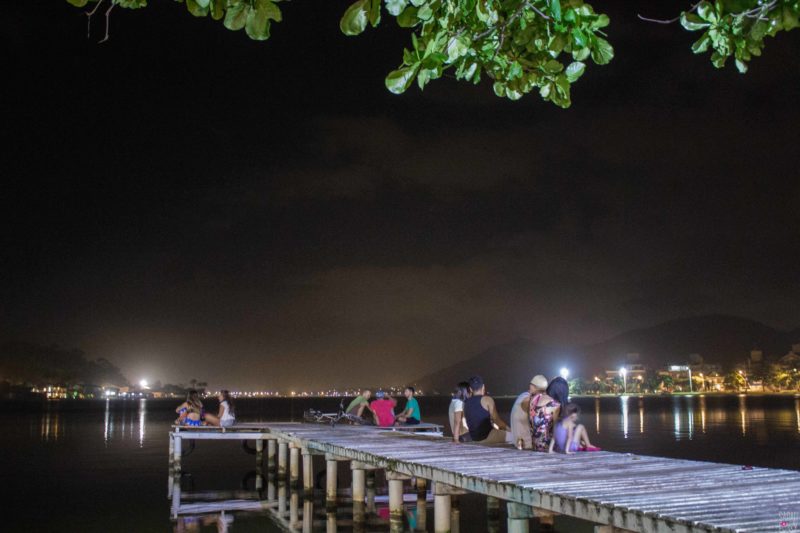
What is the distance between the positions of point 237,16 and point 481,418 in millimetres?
11716

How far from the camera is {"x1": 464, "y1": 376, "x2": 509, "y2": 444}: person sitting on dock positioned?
14.5 m

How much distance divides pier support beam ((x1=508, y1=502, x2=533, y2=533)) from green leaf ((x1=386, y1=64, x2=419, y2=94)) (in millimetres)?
5891

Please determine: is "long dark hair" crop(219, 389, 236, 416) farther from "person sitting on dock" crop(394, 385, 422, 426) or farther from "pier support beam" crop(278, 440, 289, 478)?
"person sitting on dock" crop(394, 385, 422, 426)

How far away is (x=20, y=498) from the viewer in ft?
76.3

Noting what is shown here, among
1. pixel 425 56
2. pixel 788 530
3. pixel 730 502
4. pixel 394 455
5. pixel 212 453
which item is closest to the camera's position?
pixel 425 56

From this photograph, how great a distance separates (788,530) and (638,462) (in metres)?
4.84

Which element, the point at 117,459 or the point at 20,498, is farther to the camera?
the point at 117,459

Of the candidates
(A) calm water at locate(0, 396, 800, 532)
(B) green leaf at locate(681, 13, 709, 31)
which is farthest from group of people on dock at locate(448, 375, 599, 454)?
(B) green leaf at locate(681, 13, 709, 31)

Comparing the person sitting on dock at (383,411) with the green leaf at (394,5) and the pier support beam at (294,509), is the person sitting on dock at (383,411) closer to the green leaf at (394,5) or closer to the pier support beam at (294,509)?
the pier support beam at (294,509)

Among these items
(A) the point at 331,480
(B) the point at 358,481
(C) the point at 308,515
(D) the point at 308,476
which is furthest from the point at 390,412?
(B) the point at 358,481

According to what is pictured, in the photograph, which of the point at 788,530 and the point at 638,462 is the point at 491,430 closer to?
the point at 638,462

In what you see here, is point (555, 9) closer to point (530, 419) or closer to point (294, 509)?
point (530, 419)

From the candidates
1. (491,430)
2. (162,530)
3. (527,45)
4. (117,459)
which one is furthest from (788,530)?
(117,459)

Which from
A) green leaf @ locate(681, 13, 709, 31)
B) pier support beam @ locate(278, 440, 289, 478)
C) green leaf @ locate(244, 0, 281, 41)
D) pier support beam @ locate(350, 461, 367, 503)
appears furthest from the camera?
pier support beam @ locate(278, 440, 289, 478)
